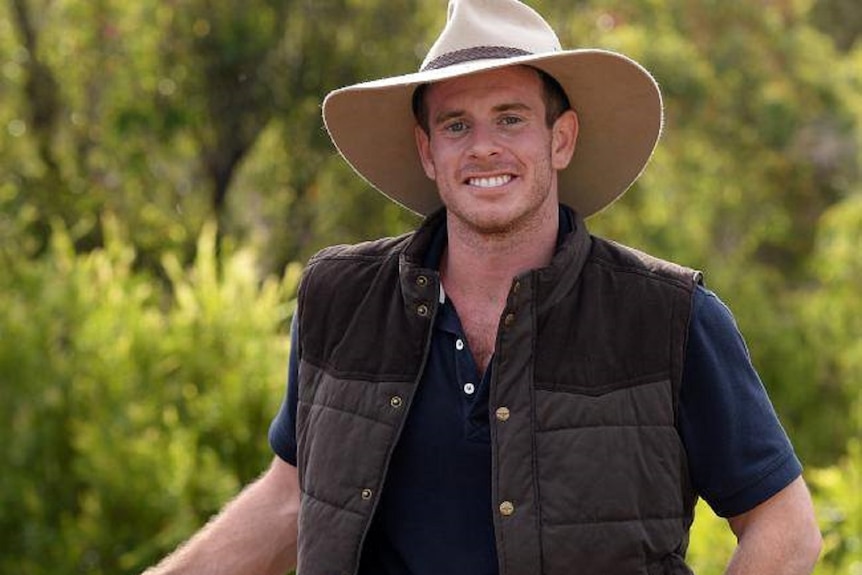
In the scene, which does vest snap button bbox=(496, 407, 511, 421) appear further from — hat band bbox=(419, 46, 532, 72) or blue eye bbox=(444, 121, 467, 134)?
hat band bbox=(419, 46, 532, 72)

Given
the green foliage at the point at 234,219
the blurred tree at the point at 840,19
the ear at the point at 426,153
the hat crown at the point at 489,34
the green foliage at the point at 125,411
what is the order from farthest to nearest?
1. the blurred tree at the point at 840,19
2. the green foliage at the point at 234,219
3. the green foliage at the point at 125,411
4. the ear at the point at 426,153
5. the hat crown at the point at 489,34

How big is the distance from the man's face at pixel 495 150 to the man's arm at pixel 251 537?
1.92 feet

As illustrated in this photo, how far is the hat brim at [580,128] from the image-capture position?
2.95 metres

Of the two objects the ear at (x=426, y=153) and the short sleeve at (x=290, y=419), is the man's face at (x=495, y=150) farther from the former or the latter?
the short sleeve at (x=290, y=419)

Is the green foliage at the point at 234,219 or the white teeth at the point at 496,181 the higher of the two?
the white teeth at the point at 496,181

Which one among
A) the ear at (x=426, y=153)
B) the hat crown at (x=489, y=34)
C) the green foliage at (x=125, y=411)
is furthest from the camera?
the green foliage at (x=125, y=411)

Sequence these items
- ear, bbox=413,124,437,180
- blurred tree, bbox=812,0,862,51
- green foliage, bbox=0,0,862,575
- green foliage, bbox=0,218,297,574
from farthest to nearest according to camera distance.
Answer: blurred tree, bbox=812,0,862,51
green foliage, bbox=0,0,862,575
green foliage, bbox=0,218,297,574
ear, bbox=413,124,437,180

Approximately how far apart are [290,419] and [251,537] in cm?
22

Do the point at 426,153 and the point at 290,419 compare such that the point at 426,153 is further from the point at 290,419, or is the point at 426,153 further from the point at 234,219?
the point at 234,219

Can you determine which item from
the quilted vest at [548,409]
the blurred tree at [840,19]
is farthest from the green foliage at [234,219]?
the blurred tree at [840,19]

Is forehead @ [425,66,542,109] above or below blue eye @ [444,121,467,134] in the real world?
above

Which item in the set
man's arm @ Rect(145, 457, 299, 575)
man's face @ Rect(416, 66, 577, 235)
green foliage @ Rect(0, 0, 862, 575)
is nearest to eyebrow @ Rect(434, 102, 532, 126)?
man's face @ Rect(416, 66, 577, 235)

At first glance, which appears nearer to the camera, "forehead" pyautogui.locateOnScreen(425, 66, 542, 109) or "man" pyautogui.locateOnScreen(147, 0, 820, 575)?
"man" pyautogui.locateOnScreen(147, 0, 820, 575)

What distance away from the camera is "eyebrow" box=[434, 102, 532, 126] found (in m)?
2.88
